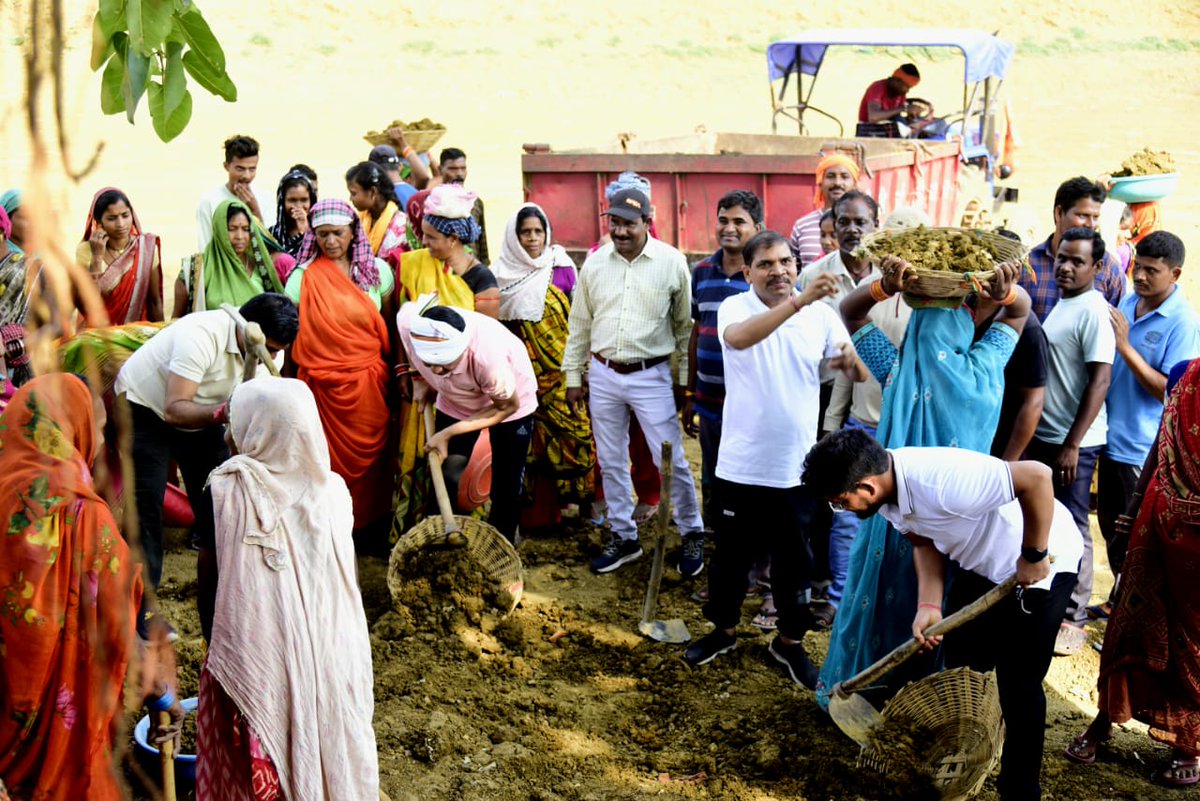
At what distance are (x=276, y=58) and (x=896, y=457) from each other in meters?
29.1

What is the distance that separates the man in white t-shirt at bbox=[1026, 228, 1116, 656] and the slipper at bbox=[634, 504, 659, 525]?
83.7 inches

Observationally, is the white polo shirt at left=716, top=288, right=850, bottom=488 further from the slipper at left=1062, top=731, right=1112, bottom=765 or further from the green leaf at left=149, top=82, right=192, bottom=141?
the green leaf at left=149, top=82, right=192, bottom=141

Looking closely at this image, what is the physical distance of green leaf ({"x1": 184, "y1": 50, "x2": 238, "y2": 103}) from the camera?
2.12 metres

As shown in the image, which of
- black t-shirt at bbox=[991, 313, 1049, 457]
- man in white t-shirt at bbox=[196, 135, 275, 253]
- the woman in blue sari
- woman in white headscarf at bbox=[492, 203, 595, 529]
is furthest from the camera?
man in white t-shirt at bbox=[196, 135, 275, 253]

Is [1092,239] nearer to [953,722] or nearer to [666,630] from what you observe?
[953,722]

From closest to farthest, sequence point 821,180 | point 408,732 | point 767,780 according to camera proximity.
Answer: point 767,780 → point 408,732 → point 821,180

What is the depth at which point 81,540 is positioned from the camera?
293 centimetres

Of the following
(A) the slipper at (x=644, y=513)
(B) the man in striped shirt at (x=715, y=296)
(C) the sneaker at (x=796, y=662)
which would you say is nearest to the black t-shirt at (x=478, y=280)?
(B) the man in striped shirt at (x=715, y=296)

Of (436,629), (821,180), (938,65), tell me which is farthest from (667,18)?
(436,629)

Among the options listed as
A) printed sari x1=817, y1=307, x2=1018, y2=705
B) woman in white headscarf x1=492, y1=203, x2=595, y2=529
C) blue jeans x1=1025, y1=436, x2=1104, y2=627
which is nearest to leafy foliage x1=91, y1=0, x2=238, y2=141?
printed sari x1=817, y1=307, x2=1018, y2=705

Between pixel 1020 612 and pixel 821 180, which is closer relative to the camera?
pixel 1020 612

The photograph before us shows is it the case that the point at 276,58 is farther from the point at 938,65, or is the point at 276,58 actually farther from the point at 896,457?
the point at 896,457

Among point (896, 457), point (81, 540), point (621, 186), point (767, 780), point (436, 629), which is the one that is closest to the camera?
point (81, 540)

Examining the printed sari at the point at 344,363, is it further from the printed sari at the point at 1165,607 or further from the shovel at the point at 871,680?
the printed sari at the point at 1165,607
